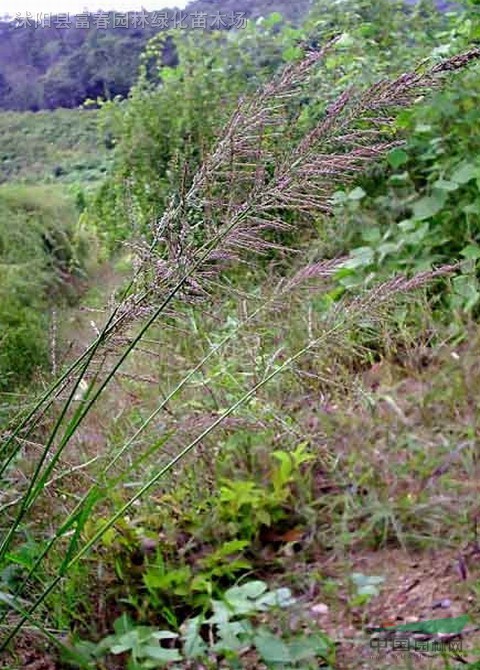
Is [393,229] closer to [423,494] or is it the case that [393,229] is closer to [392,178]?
[392,178]

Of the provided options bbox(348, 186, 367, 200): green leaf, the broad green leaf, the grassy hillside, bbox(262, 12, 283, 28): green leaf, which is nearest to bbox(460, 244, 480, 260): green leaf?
the broad green leaf

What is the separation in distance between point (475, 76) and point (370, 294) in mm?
1619

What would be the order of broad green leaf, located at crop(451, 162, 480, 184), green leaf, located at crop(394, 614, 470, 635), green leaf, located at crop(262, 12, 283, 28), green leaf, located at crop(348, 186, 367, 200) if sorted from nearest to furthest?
green leaf, located at crop(394, 614, 470, 635) → broad green leaf, located at crop(451, 162, 480, 184) → green leaf, located at crop(348, 186, 367, 200) → green leaf, located at crop(262, 12, 283, 28)

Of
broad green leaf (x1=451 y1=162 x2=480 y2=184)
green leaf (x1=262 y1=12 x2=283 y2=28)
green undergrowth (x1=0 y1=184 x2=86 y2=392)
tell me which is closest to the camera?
broad green leaf (x1=451 y1=162 x2=480 y2=184)

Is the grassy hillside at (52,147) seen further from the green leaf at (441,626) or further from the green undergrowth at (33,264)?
the green leaf at (441,626)

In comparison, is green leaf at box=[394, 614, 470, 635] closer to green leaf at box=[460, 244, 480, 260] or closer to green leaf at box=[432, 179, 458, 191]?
green leaf at box=[460, 244, 480, 260]

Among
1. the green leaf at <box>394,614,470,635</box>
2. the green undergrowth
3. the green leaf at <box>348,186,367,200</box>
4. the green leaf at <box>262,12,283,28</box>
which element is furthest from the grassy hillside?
the green leaf at <box>394,614,470,635</box>

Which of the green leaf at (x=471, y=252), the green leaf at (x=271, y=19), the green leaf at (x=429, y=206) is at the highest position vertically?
the green leaf at (x=271, y=19)

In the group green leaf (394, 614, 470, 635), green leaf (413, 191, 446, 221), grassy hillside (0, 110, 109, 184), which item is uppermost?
grassy hillside (0, 110, 109, 184)

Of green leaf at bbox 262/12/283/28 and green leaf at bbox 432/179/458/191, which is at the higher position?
green leaf at bbox 262/12/283/28

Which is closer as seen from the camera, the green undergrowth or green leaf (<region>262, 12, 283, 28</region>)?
the green undergrowth

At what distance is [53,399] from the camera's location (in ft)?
2.74

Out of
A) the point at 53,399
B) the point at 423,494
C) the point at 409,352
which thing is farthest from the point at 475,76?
the point at 53,399

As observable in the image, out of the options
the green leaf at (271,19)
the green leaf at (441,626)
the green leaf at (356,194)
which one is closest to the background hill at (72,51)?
the green leaf at (271,19)
